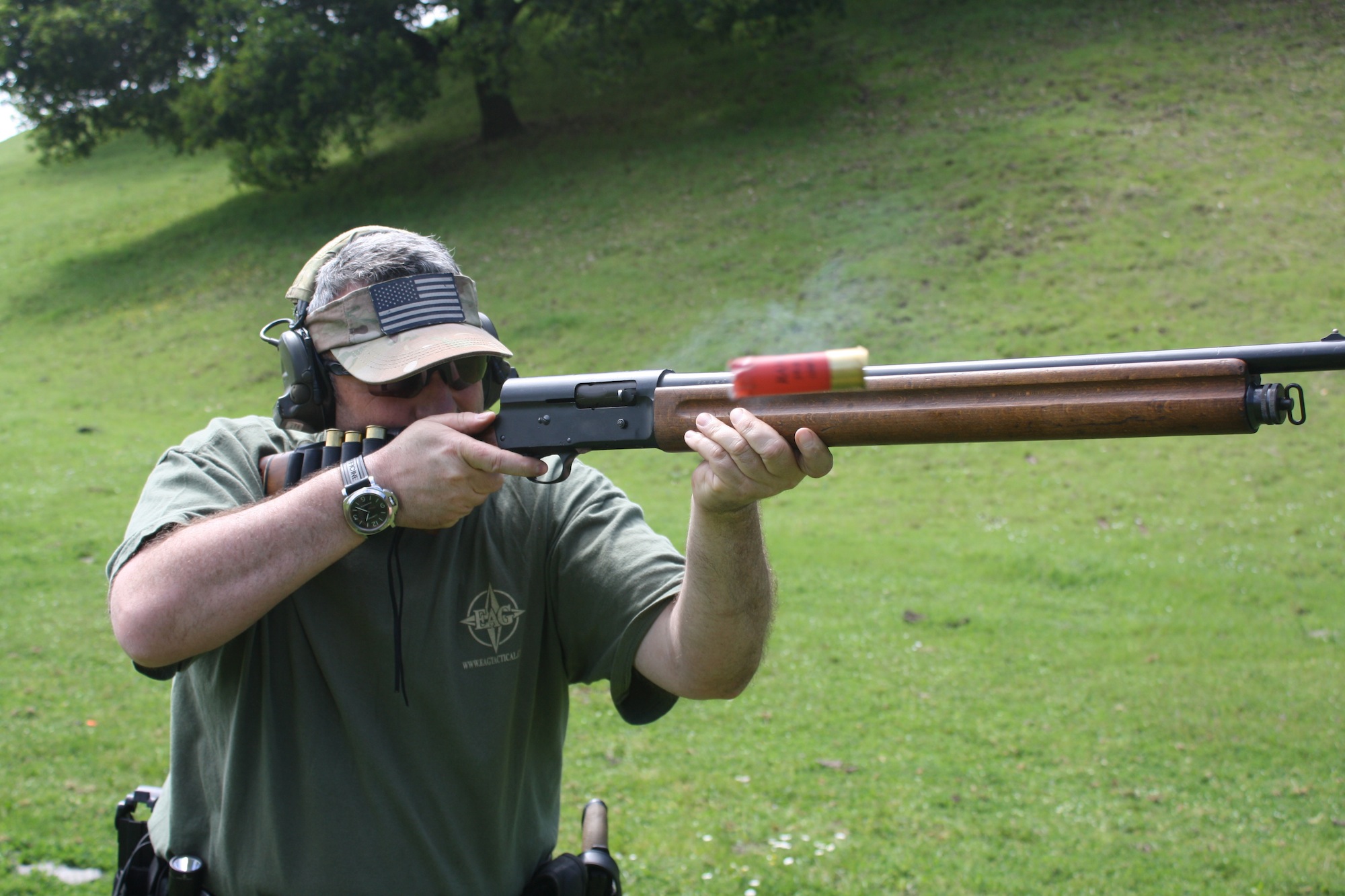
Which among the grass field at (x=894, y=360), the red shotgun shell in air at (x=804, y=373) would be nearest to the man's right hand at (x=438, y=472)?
the red shotgun shell in air at (x=804, y=373)

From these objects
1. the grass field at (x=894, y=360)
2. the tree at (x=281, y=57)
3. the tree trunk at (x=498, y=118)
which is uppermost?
the tree at (x=281, y=57)

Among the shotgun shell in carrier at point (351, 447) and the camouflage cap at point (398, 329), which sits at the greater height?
the camouflage cap at point (398, 329)

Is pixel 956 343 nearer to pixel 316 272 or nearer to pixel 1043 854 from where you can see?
pixel 1043 854

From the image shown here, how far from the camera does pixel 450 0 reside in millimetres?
26047

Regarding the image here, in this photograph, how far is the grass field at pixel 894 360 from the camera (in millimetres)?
6109

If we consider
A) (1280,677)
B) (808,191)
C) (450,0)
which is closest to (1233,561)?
(1280,677)

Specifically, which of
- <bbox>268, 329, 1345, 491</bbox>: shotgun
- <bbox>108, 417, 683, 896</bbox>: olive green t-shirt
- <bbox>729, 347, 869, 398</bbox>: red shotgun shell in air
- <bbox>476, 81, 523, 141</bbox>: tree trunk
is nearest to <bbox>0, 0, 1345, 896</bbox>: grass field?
<bbox>476, 81, 523, 141</bbox>: tree trunk

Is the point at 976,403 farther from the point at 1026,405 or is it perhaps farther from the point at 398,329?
the point at 398,329

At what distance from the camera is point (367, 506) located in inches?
95.9

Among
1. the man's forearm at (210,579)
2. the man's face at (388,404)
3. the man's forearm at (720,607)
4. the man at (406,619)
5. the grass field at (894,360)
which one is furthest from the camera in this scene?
the grass field at (894,360)

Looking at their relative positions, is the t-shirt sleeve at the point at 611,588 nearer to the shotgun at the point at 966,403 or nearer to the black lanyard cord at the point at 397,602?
the shotgun at the point at 966,403

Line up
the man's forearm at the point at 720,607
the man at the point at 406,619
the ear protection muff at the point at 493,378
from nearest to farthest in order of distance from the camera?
the man at the point at 406,619 → the man's forearm at the point at 720,607 → the ear protection muff at the point at 493,378

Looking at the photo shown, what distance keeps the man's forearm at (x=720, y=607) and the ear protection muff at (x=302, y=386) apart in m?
1.08

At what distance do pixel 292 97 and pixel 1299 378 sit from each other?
2244 cm
